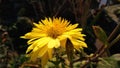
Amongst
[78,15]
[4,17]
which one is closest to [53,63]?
[78,15]

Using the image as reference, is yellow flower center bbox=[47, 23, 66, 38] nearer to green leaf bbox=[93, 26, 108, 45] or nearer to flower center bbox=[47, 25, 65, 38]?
flower center bbox=[47, 25, 65, 38]

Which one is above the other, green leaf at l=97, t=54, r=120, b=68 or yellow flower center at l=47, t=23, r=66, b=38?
yellow flower center at l=47, t=23, r=66, b=38

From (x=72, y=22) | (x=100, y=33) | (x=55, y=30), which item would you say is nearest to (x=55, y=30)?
(x=55, y=30)

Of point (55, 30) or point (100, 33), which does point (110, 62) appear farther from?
point (55, 30)

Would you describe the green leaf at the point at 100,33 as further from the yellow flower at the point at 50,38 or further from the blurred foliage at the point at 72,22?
the yellow flower at the point at 50,38

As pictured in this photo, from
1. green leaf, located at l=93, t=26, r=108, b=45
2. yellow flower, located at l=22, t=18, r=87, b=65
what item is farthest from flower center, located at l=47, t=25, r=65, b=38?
green leaf, located at l=93, t=26, r=108, b=45

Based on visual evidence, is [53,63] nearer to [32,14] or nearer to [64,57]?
[64,57]
